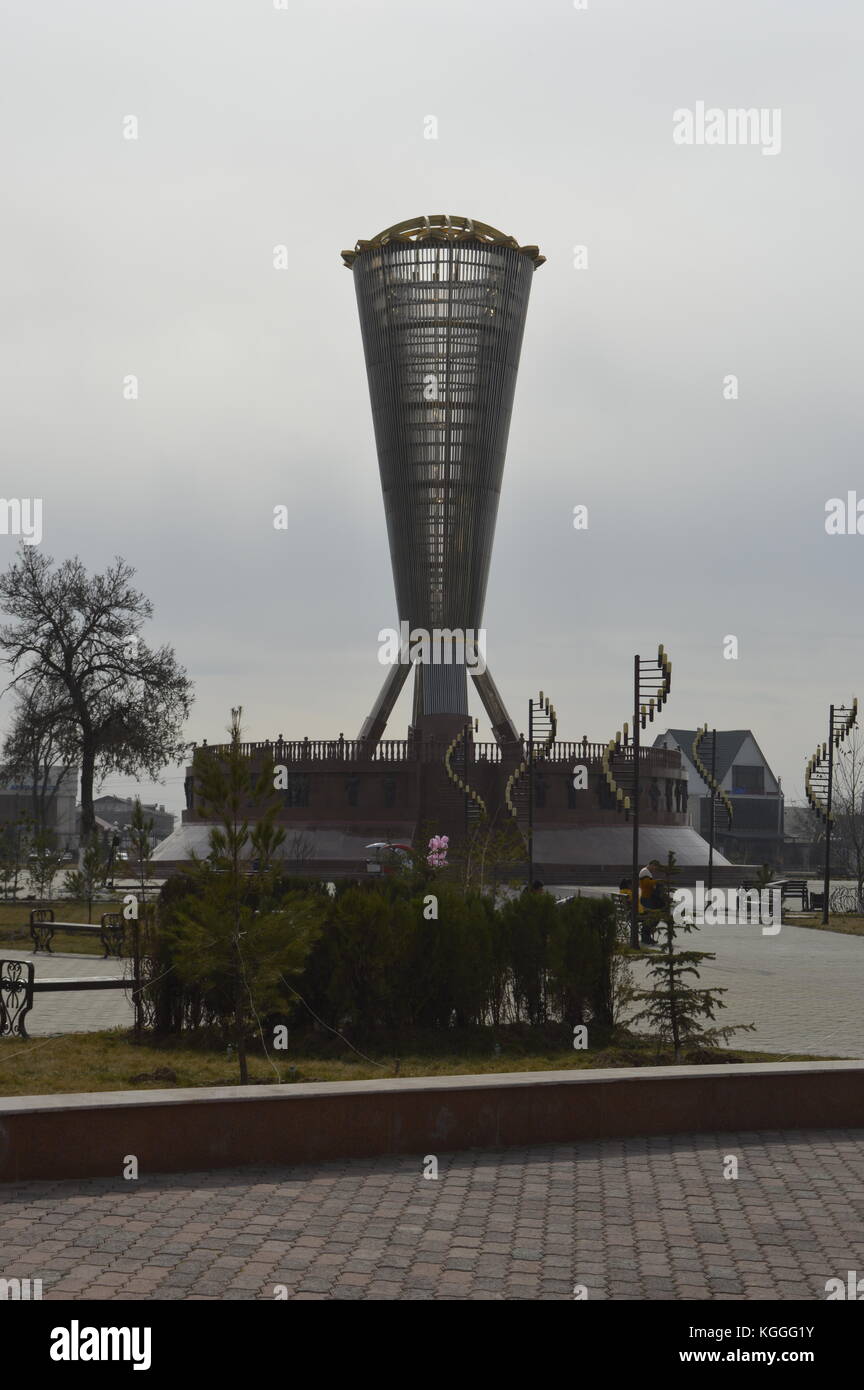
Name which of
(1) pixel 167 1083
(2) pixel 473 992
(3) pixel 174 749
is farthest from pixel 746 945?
(3) pixel 174 749

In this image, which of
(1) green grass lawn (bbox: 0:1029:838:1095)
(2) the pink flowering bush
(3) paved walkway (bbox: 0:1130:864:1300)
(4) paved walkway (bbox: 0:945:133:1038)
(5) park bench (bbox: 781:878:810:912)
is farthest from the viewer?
(5) park bench (bbox: 781:878:810:912)

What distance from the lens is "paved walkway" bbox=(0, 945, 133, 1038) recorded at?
13031mm

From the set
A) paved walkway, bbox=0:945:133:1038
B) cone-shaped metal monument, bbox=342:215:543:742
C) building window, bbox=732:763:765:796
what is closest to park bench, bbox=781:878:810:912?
paved walkway, bbox=0:945:133:1038

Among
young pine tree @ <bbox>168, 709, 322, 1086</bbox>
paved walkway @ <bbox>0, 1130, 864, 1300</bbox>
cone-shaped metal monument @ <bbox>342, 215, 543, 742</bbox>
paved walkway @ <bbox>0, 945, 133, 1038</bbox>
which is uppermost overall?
cone-shaped metal monument @ <bbox>342, 215, 543, 742</bbox>

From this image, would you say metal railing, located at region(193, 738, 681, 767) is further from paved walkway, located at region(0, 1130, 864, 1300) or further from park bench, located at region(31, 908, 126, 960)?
paved walkway, located at region(0, 1130, 864, 1300)

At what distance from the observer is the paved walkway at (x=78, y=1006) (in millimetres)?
13031

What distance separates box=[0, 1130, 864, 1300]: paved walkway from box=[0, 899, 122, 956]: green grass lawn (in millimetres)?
14605

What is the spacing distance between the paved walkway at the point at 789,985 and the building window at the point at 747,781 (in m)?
71.0

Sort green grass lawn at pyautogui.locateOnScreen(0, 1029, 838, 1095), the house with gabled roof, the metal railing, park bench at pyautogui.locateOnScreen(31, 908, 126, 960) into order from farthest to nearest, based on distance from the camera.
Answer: the house with gabled roof
the metal railing
park bench at pyautogui.locateOnScreen(31, 908, 126, 960)
green grass lawn at pyautogui.locateOnScreen(0, 1029, 838, 1095)

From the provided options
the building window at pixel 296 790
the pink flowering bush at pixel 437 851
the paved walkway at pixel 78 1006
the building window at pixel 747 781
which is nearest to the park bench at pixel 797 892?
the pink flowering bush at pixel 437 851

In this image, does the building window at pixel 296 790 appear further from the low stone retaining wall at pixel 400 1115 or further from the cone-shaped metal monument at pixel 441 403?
the low stone retaining wall at pixel 400 1115

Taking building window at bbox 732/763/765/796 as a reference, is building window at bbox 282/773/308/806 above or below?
below

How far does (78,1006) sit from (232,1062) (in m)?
4.76
